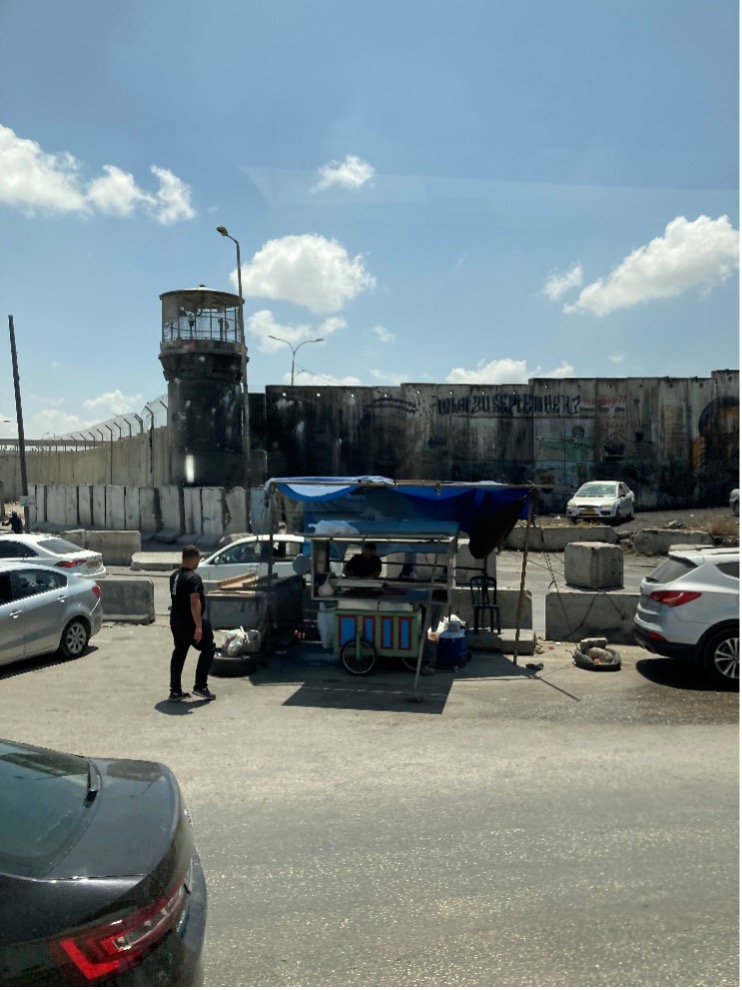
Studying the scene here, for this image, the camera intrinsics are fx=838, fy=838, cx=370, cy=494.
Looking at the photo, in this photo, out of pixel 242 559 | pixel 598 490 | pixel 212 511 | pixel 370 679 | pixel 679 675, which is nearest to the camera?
pixel 679 675

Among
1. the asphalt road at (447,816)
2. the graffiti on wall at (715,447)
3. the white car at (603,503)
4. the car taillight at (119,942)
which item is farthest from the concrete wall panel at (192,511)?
the car taillight at (119,942)

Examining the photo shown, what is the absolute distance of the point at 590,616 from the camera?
43.5 ft

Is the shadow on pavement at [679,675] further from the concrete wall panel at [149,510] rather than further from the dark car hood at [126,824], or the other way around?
the concrete wall panel at [149,510]

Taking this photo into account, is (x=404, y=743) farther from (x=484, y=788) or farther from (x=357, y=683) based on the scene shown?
(x=357, y=683)

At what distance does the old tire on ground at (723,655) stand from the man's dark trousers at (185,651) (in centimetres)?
584

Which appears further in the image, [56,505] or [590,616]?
[56,505]

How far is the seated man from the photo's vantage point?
11.8m

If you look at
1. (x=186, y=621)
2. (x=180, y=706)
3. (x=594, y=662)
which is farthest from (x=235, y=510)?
(x=180, y=706)

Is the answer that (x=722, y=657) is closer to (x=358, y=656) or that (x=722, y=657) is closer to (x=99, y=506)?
(x=358, y=656)

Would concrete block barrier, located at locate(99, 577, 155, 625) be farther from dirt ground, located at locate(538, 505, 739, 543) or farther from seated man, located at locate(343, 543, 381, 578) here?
dirt ground, located at locate(538, 505, 739, 543)

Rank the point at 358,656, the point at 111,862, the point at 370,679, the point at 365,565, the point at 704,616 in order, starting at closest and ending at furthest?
the point at 111,862 < the point at 704,616 < the point at 370,679 < the point at 358,656 < the point at 365,565

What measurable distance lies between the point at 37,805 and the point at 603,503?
31.3m

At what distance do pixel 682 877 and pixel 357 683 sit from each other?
6047 millimetres

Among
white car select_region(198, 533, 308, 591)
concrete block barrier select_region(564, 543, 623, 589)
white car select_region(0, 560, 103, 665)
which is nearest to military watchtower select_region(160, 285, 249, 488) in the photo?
white car select_region(198, 533, 308, 591)
